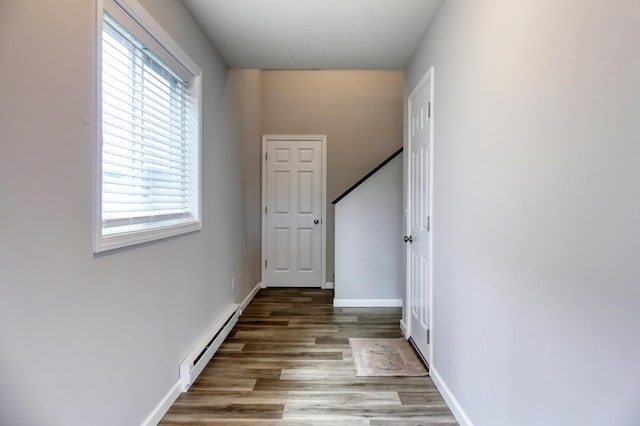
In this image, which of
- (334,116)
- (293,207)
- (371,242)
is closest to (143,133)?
(371,242)

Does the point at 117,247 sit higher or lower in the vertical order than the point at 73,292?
higher

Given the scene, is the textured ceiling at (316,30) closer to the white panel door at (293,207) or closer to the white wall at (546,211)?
the white wall at (546,211)


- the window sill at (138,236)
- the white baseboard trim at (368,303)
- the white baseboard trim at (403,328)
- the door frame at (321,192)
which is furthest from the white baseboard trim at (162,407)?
the door frame at (321,192)

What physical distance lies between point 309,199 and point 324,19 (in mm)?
2885

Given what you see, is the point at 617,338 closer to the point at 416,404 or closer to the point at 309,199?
the point at 416,404

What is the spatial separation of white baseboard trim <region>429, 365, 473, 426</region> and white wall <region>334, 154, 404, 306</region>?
1633 millimetres

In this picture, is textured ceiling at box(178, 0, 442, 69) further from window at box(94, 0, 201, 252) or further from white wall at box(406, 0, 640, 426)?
white wall at box(406, 0, 640, 426)

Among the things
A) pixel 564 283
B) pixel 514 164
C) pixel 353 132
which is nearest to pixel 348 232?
pixel 353 132

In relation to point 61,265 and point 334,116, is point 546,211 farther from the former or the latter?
Result: point 334,116

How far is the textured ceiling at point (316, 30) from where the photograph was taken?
83.6 inches

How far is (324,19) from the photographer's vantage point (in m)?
2.27

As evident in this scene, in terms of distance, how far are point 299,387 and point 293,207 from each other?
298 cm

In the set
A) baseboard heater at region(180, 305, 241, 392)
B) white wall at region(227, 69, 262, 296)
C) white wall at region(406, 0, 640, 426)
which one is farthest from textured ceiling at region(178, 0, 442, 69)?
baseboard heater at region(180, 305, 241, 392)

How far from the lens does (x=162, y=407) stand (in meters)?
1.89
